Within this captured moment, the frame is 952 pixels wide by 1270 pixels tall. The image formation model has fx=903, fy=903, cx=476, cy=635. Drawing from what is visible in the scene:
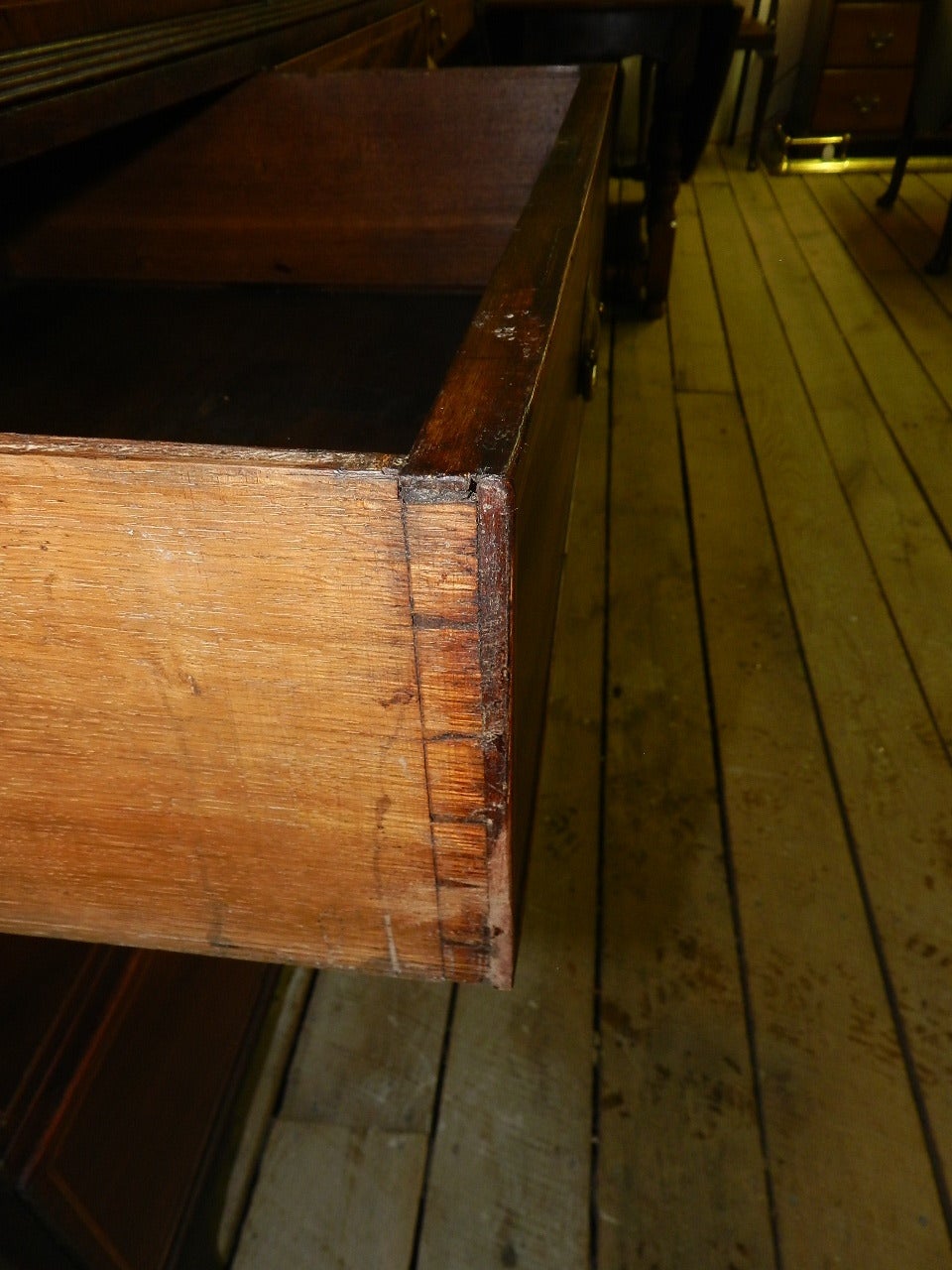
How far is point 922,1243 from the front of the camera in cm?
79

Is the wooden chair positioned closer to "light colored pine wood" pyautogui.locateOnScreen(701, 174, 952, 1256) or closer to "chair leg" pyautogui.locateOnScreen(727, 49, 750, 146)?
"chair leg" pyautogui.locateOnScreen(727, 49, 750, 146)

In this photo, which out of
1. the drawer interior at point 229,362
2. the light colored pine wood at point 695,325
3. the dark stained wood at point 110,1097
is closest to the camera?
the dark stained wood at point 110,1097

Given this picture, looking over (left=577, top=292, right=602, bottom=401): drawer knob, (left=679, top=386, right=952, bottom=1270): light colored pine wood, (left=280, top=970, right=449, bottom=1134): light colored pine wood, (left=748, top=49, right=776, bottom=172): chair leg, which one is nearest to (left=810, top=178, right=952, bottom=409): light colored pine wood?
(left=748, top=49, right=776, bottom=172): chair leg

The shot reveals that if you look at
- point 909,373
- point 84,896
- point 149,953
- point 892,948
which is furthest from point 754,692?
point 909,373

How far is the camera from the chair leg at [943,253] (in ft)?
8.96

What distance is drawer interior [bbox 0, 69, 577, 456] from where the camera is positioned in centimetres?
89

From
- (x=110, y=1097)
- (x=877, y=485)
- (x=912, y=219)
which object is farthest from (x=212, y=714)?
(x=912, y=219)

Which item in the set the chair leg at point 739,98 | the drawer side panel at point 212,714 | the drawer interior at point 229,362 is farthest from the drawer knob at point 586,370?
the chair leg at point 739,98

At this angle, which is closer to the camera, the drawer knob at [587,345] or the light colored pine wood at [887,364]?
A: the drawer knob at [587,345]

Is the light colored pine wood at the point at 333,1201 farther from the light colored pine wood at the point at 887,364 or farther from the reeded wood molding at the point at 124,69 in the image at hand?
the light colored pine wood at the point at 887,364

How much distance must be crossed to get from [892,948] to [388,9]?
1824mm

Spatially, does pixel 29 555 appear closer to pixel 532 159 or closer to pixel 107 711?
pixel 107 711

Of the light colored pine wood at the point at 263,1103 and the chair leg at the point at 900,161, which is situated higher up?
the chair leg at the point at 900,161

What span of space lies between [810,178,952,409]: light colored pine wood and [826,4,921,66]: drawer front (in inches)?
19.5
